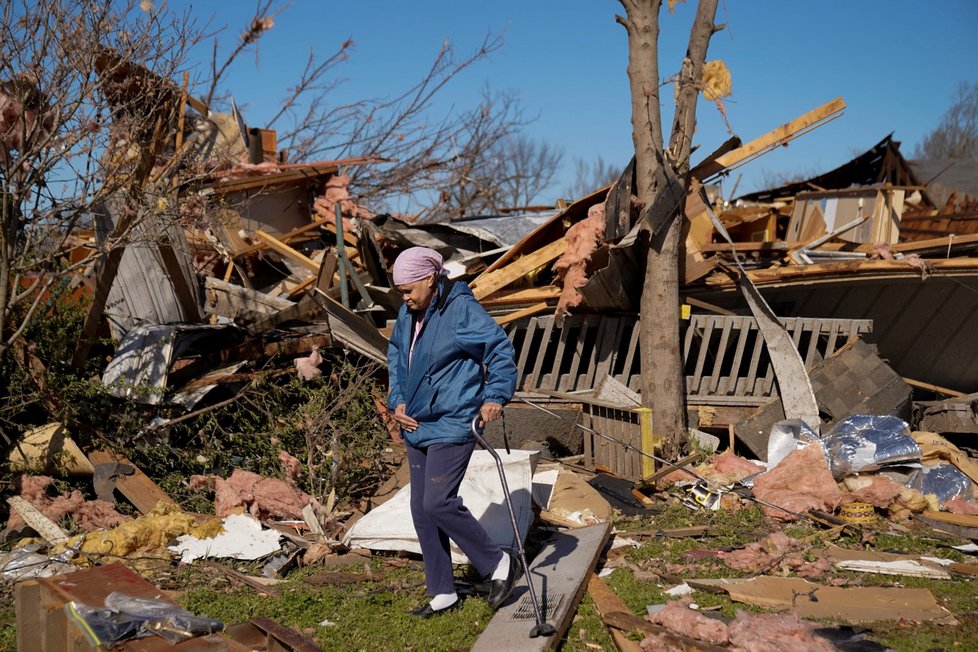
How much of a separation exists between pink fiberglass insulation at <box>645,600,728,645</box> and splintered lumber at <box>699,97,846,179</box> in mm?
5329

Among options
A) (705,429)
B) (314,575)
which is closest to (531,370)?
(705,429)

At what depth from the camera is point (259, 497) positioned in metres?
7.02

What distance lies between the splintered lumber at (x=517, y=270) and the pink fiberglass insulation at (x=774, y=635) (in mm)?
5450

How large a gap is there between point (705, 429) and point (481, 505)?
3949 millimetres

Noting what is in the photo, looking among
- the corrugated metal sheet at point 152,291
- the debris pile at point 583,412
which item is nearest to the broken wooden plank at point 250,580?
the debris pile at point 583,412

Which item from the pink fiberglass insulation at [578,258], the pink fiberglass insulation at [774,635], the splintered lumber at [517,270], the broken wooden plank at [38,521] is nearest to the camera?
the pink fiberglass insulation at [774,635]

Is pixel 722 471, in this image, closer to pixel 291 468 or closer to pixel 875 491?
pixel 875 491

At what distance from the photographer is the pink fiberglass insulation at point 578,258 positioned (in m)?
8.83

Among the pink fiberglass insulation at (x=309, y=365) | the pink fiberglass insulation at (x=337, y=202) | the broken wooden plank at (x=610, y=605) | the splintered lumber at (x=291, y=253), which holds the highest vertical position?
the pink fiberglass insulation at (x=337, y=202)

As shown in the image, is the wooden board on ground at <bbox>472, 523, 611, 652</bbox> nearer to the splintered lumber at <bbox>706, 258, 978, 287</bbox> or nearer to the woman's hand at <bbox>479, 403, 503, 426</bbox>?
the woman's hand at <bbox>479, 403, 503, 426</bbox>

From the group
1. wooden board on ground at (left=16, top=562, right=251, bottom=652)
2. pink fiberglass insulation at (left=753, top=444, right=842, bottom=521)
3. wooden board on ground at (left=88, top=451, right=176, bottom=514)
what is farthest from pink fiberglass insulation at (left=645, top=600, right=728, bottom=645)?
wooden board on ground at (left=88, top=451, right=176, bottom=514)

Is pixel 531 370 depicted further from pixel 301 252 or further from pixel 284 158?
pixel 284 158

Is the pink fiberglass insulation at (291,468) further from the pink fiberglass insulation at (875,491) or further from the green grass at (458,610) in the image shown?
the pink fiberglass insulation at (875,491)

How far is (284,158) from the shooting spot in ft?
49.2
